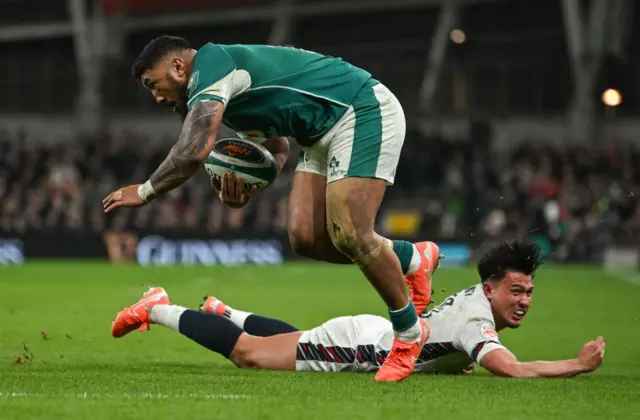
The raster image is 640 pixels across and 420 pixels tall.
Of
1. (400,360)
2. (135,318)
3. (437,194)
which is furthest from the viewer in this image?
(437,194)

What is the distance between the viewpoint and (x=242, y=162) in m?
7.02

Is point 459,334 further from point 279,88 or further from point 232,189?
point 279,88

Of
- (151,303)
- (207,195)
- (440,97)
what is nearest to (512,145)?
(440,97)

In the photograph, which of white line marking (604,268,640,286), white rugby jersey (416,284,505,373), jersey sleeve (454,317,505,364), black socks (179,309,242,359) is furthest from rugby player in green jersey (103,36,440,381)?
white line marking (604,268,640,286)

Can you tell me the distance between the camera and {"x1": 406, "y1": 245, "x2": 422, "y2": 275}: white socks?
7273 mm

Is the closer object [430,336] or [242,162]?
[430,336]

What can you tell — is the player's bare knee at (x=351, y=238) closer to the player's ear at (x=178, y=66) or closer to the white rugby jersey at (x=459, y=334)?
the white rugby jersey at (x=459, y=334)

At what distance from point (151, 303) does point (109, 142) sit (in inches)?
807

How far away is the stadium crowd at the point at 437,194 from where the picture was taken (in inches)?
896

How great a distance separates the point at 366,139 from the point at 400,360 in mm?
1240

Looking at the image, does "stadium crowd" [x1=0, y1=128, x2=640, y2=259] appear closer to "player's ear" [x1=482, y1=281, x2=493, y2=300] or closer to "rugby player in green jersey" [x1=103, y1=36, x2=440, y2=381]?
"player's ear" [x1=482, y1=281, x2=493, y2=300]

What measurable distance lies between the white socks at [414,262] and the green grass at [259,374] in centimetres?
75

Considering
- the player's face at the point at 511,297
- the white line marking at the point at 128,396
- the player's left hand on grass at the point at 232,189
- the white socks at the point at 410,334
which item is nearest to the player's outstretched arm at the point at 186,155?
the player's left hand on grass at the point at 232,189

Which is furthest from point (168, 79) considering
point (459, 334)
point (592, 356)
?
point (592, 356)
